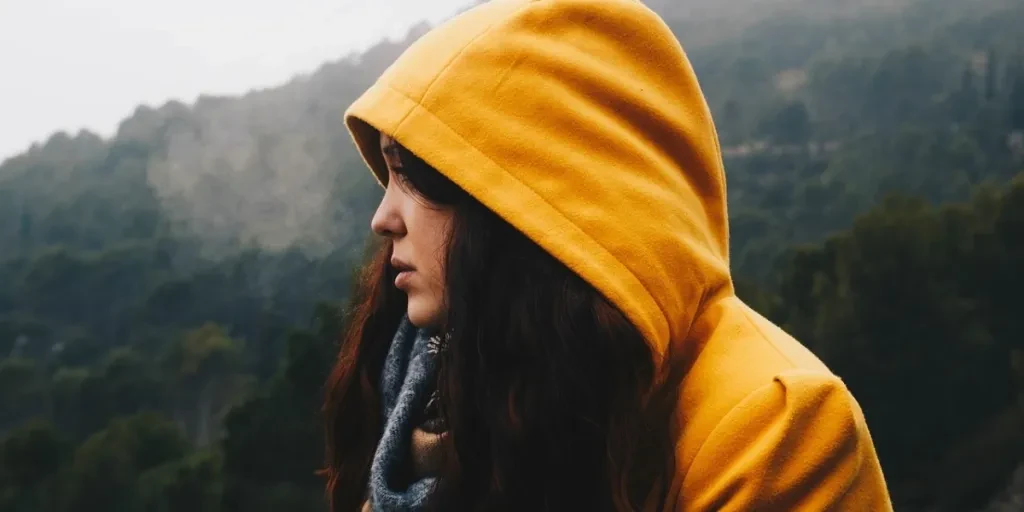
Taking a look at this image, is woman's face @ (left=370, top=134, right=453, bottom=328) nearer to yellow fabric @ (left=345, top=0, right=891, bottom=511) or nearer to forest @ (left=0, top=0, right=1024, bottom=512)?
yellow fabric @ (left=345, top=0, right=891, bottom=511)

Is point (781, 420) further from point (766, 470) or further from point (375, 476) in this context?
point (375, 476)

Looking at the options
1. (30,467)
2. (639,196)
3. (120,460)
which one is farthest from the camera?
(120,460)

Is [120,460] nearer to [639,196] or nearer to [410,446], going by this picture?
[410,446]

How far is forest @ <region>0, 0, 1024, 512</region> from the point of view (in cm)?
469

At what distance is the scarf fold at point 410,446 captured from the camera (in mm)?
792

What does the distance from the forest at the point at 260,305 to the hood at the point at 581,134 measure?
251 cm

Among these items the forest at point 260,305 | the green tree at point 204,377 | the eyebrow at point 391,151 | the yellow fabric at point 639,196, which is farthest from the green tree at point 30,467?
the yellow fabric at point 639,196

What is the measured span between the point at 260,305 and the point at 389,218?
246 inches

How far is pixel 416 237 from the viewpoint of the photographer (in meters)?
0.80

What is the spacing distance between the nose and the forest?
2476 millimetres

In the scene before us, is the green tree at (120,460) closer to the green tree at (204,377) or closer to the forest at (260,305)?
the forest at (260,305)

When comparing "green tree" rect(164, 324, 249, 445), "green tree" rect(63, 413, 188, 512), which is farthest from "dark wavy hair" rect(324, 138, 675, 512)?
"green tree" rect(164, 324, 249, 445)

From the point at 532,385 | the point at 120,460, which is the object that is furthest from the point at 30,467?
the point at 532,385

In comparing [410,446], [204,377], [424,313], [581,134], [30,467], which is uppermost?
[581,134]
